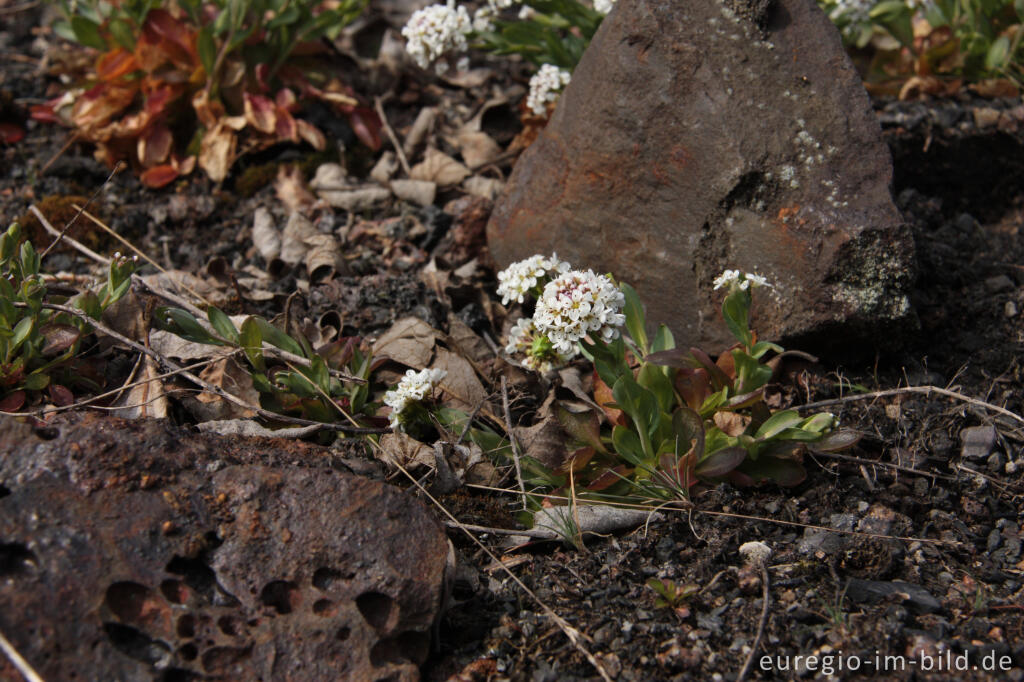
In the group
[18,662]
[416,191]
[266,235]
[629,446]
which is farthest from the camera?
[416,191]

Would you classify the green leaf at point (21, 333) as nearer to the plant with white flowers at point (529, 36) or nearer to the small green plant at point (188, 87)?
the small green plant at point (188, 87)

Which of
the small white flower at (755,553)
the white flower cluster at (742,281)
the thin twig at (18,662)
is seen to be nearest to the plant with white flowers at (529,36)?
the white flower cluster at (742,281)

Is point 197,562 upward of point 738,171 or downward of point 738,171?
downward

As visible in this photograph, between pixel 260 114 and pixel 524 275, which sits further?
pixel 260 114

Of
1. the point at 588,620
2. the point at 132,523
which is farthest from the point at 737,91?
the point at 132,523

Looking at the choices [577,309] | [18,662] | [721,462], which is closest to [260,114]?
[577,309]

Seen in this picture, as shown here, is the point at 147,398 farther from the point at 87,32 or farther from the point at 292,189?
the point at 87,32

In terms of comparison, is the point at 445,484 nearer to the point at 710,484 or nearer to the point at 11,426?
the point at 710,484
